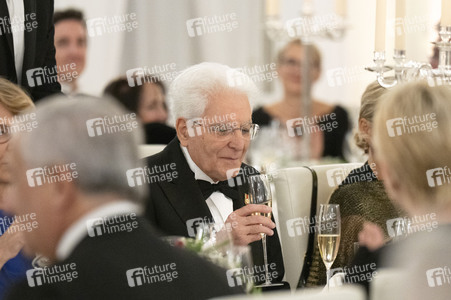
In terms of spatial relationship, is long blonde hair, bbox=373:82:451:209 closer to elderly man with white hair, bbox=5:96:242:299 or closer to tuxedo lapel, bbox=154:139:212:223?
elderly man with white hair, bbox=5:96:242:299

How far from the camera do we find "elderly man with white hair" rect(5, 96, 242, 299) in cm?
153

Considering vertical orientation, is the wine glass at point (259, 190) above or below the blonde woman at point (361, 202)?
above

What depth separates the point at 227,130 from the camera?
10.3ft

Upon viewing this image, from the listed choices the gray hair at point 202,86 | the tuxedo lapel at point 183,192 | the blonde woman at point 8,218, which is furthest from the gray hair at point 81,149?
the gray hair at point 202,86

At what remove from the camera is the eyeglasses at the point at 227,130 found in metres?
3.15

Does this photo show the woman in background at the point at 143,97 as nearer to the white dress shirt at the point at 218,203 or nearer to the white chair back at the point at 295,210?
the white chair back at the point at 295,210

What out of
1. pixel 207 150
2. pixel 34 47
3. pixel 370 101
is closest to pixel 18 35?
pixel 34 47

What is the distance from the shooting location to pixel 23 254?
8.34 ft

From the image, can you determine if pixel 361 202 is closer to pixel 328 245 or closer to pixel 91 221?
pixel 328 245

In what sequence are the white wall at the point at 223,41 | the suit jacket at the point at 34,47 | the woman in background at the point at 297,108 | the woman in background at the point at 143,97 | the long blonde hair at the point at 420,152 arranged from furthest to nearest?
the white wall at the point at 223,41
the woman in background at the point at 297,108
the woman in background at the point at 143,97
the suit jacket at the point at 34,47
the long blonde hair at the point at 420,152

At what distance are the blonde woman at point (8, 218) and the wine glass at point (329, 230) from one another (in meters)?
0.90

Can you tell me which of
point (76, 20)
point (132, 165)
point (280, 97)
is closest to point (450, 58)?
point (132, 165)

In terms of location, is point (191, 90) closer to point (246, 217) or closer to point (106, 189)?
point (246, 217)

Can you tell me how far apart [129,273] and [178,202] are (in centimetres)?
157
